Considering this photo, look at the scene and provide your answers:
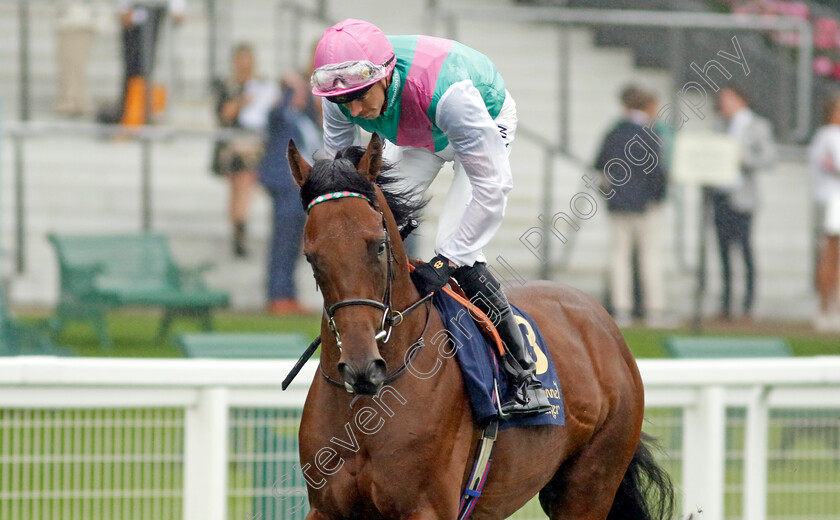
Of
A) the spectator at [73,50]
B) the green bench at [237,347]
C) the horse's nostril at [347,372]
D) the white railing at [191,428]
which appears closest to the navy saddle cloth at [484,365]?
the horse's nostril at [347,372]

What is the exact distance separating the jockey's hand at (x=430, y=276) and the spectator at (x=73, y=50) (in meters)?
7.39

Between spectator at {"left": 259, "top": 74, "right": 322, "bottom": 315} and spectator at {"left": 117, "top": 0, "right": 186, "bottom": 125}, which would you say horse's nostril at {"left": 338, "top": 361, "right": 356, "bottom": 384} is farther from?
spectator at {"left": 117, "top": 0, "right": 186, "bottom": 125}

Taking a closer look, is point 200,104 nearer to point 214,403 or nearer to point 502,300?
point 214,403

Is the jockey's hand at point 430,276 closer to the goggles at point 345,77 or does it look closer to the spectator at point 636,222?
the goggles at point 345,77

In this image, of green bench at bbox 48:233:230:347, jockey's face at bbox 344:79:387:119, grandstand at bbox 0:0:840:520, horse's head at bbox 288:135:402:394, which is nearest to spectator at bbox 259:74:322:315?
grandstand at bbox 0:0:840:520

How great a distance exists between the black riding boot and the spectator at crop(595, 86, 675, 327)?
5564 millimetres

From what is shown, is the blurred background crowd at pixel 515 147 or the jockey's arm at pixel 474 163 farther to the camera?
the blurred background crowd at pixel 515 147

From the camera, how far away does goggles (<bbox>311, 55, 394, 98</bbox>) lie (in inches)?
Answer: 131

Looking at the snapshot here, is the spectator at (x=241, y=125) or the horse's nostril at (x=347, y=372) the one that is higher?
the horse's nostril at (x=347, y=372)

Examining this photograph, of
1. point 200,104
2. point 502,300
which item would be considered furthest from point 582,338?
point 200,104

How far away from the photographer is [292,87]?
898 cm

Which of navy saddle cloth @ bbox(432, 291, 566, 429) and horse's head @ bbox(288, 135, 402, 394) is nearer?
horse's head @ bbox(288, 135, 402, 394)

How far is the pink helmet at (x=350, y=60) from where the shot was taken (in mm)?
3344

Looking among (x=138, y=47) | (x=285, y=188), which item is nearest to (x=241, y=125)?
(x=285, y=188)
